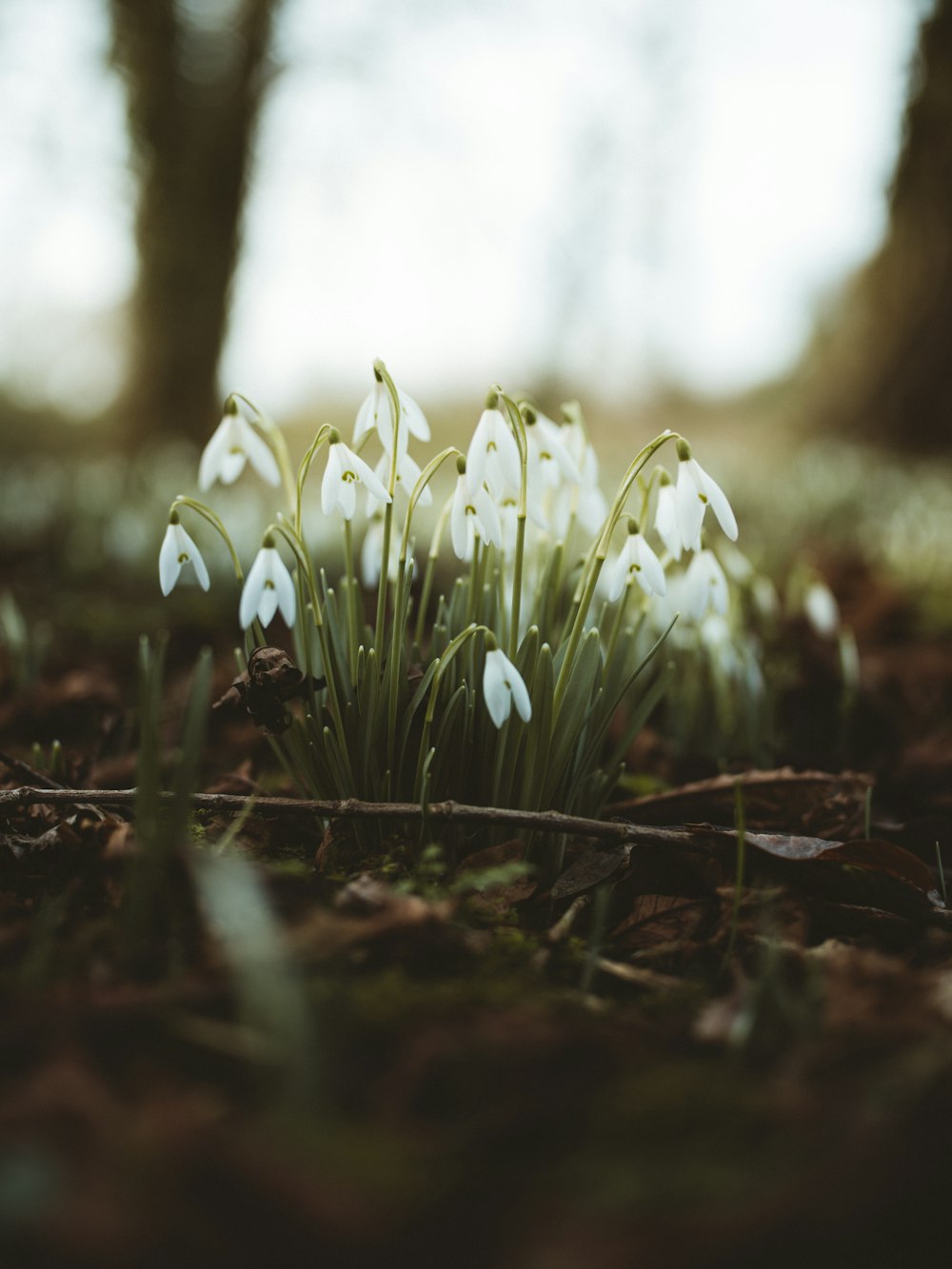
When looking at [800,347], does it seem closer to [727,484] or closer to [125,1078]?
[727,484]

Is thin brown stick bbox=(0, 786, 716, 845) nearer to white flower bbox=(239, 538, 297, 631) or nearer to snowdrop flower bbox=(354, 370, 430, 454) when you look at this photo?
white flower bbox=(239, 538, 297, 631)

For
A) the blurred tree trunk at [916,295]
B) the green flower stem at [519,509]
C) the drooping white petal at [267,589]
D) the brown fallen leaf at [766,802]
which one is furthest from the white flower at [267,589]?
the blurred tree trunk at [916,295]

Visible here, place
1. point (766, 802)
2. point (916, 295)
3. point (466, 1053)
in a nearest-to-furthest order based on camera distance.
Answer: point (466, 1053) < point (766, 802) < point (916, 295)

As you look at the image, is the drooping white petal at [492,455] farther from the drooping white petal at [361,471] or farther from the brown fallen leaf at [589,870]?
the brown fallen leaf at [589,870]

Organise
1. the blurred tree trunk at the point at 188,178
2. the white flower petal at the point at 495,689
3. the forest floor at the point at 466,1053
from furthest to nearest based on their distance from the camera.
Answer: the blurred tree trunk at the point at 188,178 → the white flower petal at the point at 495,689 → the forest floor at the point at 466,1053

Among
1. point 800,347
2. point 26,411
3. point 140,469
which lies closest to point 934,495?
point 140,469

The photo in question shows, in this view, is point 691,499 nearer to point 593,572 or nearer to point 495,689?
point 593,572

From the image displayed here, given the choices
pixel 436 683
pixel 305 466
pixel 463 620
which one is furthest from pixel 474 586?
pixel 305 466
